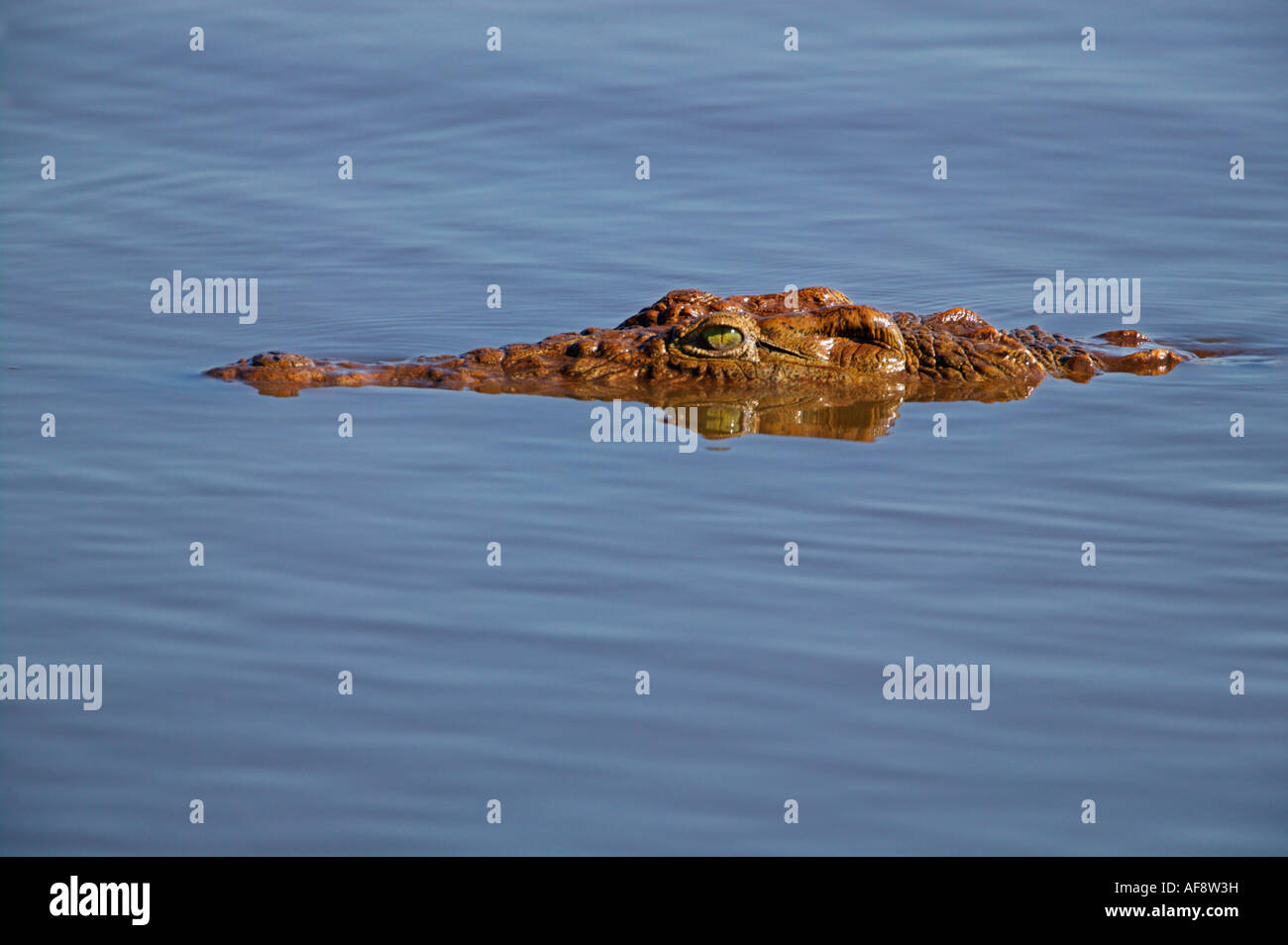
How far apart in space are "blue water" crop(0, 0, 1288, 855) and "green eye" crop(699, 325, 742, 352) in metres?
0.93

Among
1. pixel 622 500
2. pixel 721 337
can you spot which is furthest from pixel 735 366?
pixel 622 500

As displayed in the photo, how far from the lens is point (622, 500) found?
337 inches

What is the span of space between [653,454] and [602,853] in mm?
4245

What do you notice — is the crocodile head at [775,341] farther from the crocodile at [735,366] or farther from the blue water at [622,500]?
the blue water at [622,500]

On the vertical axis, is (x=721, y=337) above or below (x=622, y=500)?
above

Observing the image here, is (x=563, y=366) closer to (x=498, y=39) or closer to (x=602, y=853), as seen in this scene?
(x=602, y=853)

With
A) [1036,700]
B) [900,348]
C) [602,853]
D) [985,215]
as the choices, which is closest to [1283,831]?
[1036,700]

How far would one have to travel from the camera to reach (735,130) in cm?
1772

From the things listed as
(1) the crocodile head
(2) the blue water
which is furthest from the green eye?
(2) the blue water

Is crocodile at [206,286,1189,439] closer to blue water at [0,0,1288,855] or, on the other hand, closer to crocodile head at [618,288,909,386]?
crocodile head at [618,288,909,386]

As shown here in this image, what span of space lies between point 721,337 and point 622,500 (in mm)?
2441

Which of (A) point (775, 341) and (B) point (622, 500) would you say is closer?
(B) point (622, 500)

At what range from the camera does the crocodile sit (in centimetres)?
1066

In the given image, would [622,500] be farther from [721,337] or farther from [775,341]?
[775,341]
